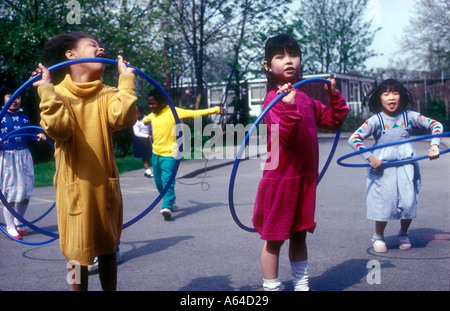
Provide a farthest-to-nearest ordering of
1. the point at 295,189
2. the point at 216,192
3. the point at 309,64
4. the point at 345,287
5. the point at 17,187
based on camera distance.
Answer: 1. the point at 309,64
2. the point at 216,192
3. the point at 17,187
4. the point at 345,287
5. the point at 295,189

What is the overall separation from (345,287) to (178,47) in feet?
62.8

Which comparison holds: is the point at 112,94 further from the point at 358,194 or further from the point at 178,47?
the point at 178,47

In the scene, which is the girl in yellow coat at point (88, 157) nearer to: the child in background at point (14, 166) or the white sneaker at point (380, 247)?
the white sneaker at point (380, 247)

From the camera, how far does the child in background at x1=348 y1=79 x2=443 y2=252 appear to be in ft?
16.6

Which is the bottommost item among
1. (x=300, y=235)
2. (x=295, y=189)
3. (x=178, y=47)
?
(x=300, y=235)

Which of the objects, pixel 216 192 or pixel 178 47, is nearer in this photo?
pixel 216 192

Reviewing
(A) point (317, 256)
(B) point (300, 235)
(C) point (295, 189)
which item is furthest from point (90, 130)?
(A) point (317, 256)

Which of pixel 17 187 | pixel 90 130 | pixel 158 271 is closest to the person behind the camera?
pixel 90 130

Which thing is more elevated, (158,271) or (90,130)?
(90,130)

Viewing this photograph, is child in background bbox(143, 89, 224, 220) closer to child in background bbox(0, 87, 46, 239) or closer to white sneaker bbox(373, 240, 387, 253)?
child in background bbox(0, 87, 46, 239)

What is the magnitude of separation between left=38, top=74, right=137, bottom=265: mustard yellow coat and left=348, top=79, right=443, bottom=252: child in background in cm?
260

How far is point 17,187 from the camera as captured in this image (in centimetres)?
639

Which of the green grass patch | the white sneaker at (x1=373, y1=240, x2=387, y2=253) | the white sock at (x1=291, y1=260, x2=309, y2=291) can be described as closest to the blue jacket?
the white sock at (x1=291, y1=260, x2=309, y2=291)

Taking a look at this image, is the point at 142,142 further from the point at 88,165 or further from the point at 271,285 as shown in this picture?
the point at 88,165
